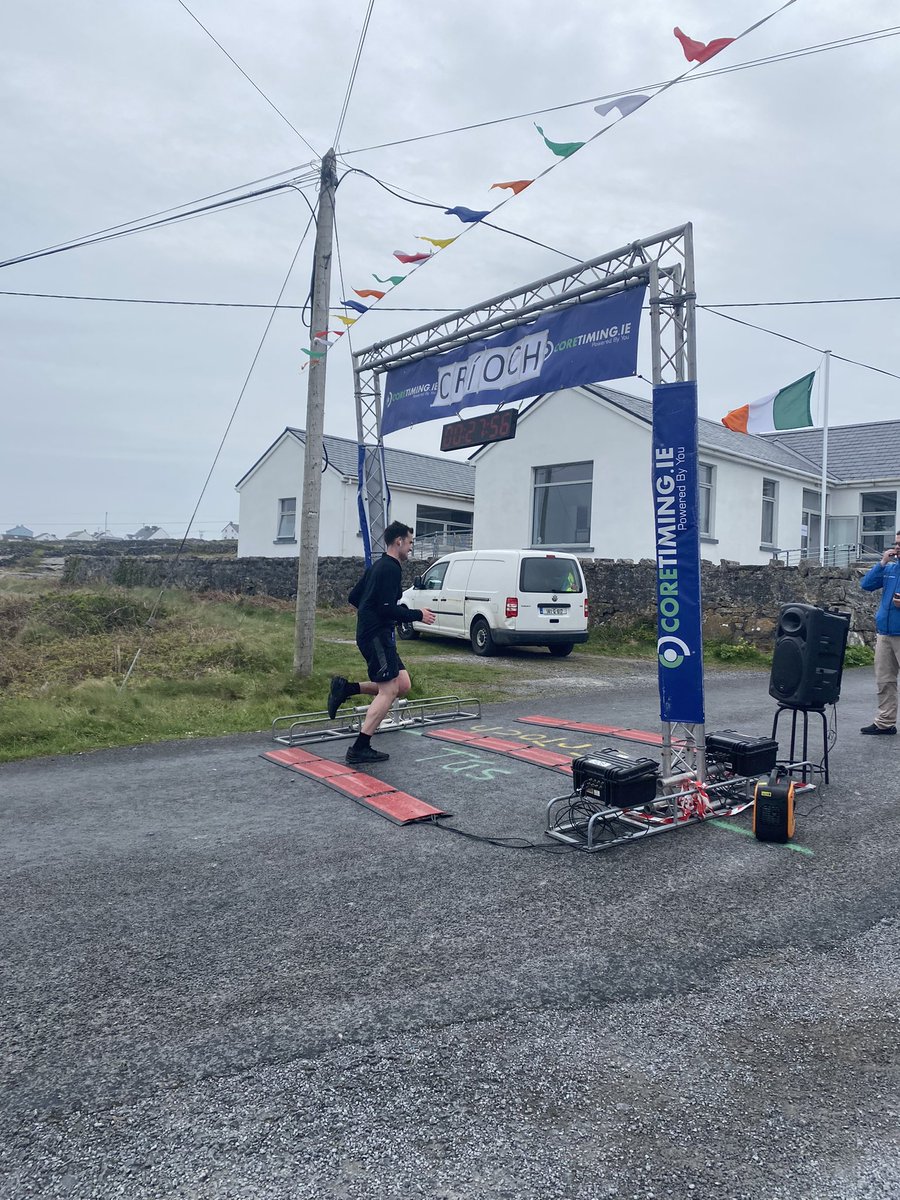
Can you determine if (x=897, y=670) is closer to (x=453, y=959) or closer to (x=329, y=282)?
(x=453, y=959)

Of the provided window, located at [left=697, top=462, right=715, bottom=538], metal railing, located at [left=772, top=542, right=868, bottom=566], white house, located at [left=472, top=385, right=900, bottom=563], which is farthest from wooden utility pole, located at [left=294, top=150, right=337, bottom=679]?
metal railing, located at [left=772, top=542, right=868, bottom=566]

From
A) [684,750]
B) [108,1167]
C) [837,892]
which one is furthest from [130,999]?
[684,750]

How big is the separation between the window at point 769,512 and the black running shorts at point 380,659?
1989 cm

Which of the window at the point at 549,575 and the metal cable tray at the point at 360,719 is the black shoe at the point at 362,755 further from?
the window at the point at 549,575

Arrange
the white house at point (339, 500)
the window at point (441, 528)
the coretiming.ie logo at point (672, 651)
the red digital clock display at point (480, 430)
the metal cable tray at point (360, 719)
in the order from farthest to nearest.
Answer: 1. the window at point (441, 528)
2. the white house at point (339, 500)
3. the red digital clock display at point (480, 430)
4. the metal cable tray at point (360, 719)
5. the coretiming.ie logo at point (672, 651)

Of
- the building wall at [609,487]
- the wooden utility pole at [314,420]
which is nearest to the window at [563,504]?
the building wall at [609,487]

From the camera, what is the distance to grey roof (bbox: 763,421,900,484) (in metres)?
27.3

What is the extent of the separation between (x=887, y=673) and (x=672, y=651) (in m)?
4.13

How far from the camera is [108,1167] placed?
2.55m

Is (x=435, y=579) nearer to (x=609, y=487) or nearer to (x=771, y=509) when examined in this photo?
(x=609, y=487)

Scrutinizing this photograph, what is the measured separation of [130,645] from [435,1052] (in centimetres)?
1186

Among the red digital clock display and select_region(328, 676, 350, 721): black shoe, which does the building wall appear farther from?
select_region(328, 676, 350, 721): black shoe

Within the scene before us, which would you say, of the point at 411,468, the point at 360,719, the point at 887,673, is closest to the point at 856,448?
the point at 411,468

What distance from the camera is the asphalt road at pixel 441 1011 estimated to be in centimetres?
258
